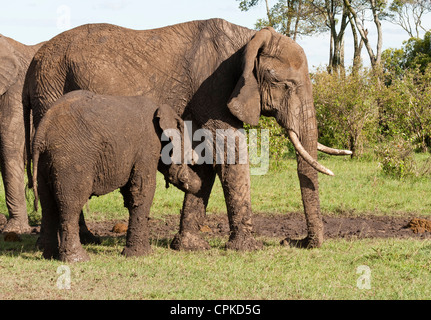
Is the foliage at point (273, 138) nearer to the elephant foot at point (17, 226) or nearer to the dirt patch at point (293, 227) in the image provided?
the dirt patch at point (293, 227)

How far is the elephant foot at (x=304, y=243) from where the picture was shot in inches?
334

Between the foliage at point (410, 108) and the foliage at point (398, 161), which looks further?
the foliage at point (410, 108)

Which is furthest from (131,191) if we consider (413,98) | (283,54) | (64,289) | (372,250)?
(413,98)

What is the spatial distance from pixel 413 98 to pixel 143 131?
42.0 feet

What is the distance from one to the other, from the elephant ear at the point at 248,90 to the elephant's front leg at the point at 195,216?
100 cm

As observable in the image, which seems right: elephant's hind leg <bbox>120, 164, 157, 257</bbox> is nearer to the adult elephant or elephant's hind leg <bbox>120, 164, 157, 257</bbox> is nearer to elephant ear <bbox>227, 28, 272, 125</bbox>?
the adult elephant

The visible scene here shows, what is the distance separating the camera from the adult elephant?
8.18 meters

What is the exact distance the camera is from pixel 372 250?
8.28 m

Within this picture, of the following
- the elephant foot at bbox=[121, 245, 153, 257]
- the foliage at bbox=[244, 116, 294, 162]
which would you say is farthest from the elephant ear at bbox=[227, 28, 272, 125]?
the foliage at bbox=[244, 116, 294, 162]

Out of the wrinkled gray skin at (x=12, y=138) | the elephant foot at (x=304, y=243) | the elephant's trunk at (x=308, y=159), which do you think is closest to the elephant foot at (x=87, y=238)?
the wrinkled gray skin at (x=12, y=138)

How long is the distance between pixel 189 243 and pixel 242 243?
65 centimetres

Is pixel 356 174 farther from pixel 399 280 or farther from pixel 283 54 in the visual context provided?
pixel 399 280

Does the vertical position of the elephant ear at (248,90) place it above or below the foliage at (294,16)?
below

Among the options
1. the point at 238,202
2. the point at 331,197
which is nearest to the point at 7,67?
the point at 238,202
